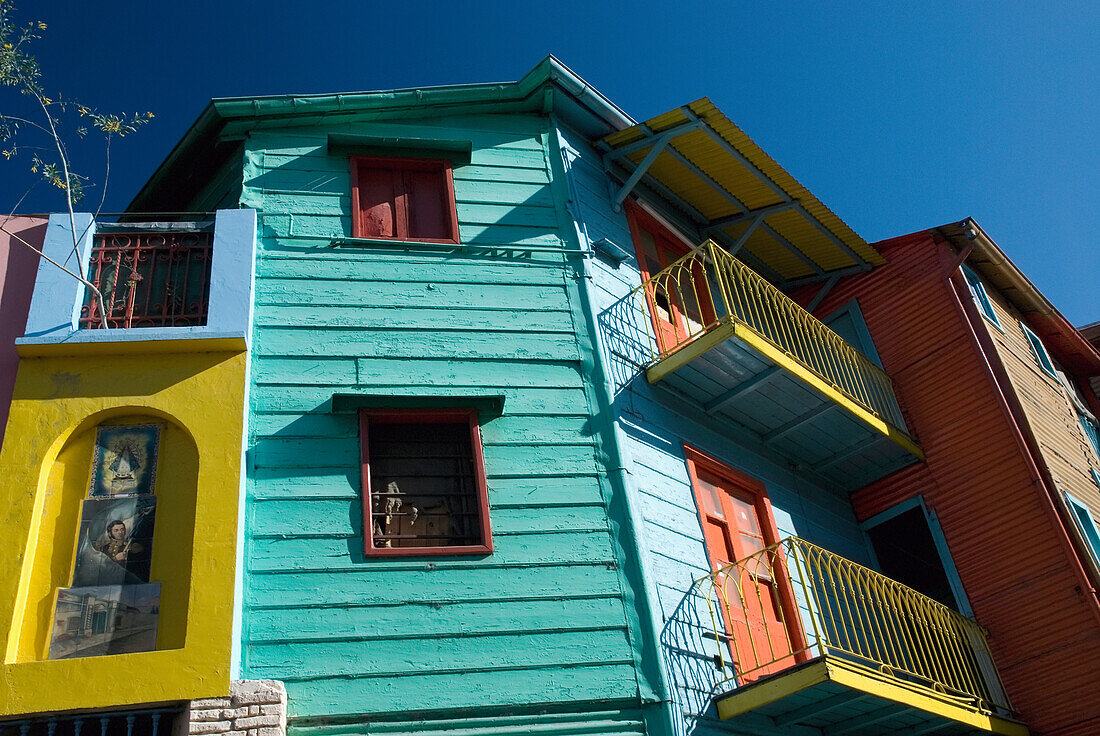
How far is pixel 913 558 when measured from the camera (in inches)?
551

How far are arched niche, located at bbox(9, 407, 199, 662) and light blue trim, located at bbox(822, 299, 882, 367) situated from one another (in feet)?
28.7

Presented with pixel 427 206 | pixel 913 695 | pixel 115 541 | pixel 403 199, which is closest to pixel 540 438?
pixel 427 206

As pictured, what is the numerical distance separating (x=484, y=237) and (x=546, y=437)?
2477 mm

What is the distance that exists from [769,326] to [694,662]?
5102 mm

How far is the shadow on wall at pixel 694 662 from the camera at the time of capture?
8.02 meters

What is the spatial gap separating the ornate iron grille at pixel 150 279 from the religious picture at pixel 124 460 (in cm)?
108

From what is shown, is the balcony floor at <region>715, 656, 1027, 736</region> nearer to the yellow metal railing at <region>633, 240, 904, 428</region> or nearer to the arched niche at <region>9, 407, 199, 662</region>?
the yellow metal railing at <region>633, 240, 904, 428</region>

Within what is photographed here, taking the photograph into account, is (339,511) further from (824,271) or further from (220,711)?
(824,271)

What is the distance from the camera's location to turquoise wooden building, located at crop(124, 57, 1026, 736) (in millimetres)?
7660

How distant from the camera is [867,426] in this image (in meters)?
11.4

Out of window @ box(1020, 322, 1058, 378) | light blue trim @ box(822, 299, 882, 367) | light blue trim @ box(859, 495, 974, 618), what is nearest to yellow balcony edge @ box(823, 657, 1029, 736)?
light blue trim @ box(859, 495, 974, 618)

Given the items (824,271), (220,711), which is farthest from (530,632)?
(824,271)

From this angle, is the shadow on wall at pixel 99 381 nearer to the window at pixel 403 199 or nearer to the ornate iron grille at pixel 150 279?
the ornate iron grille at pixel 150 279

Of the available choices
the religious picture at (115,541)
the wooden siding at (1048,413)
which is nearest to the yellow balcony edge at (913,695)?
the wooden siding at (1048,413)
